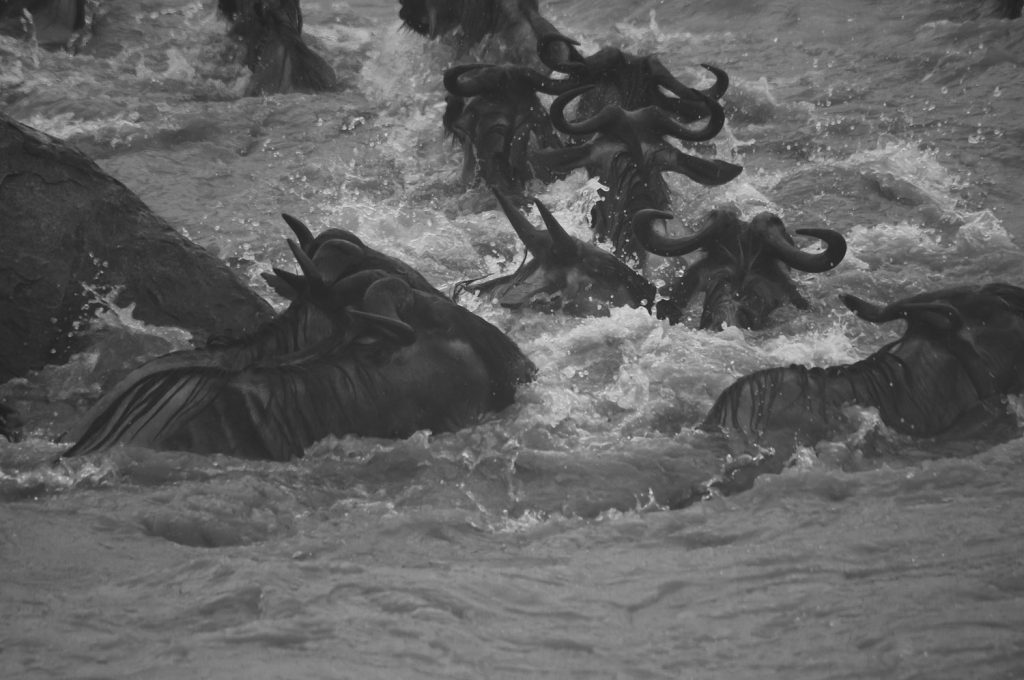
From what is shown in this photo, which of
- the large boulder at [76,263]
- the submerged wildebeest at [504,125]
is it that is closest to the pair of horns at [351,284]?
the large boulder at [76,263]

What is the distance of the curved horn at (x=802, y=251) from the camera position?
7.73m

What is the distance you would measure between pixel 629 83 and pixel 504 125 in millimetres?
888

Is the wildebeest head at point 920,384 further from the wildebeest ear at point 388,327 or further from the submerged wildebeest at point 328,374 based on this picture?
the wildebeest ear at point 388,327

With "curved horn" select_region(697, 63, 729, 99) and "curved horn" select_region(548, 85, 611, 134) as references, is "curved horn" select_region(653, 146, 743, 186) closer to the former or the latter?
"curved horn" select_region(548, 85, 611, 134)

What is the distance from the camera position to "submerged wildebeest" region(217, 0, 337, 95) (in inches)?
546

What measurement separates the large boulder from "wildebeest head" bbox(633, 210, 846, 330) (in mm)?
2097

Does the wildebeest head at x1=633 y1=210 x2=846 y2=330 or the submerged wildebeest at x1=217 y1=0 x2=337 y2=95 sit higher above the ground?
the submerged wildebeest at x1=217 y1=0 x2=337 y2=95

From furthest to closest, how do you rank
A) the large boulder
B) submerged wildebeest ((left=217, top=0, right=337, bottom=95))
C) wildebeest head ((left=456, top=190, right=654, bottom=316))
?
submerged wildebeest ((left=217, top=0, right=337, bottom=95)), wildebeest head ((left=456, top=190, right=654, bottom=316)), the large boulder

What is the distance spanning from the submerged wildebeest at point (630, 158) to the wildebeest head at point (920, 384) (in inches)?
123

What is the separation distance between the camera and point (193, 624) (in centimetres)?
473

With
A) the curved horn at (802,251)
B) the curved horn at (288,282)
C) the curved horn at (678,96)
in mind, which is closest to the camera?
the curved horn at (288,282)

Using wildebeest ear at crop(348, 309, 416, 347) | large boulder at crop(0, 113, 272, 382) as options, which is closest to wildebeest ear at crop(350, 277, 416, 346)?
wildebeest ear at crop(348, 309, 416, 347)

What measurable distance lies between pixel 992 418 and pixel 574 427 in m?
1.67

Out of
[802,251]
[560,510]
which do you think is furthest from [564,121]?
[560,510]
